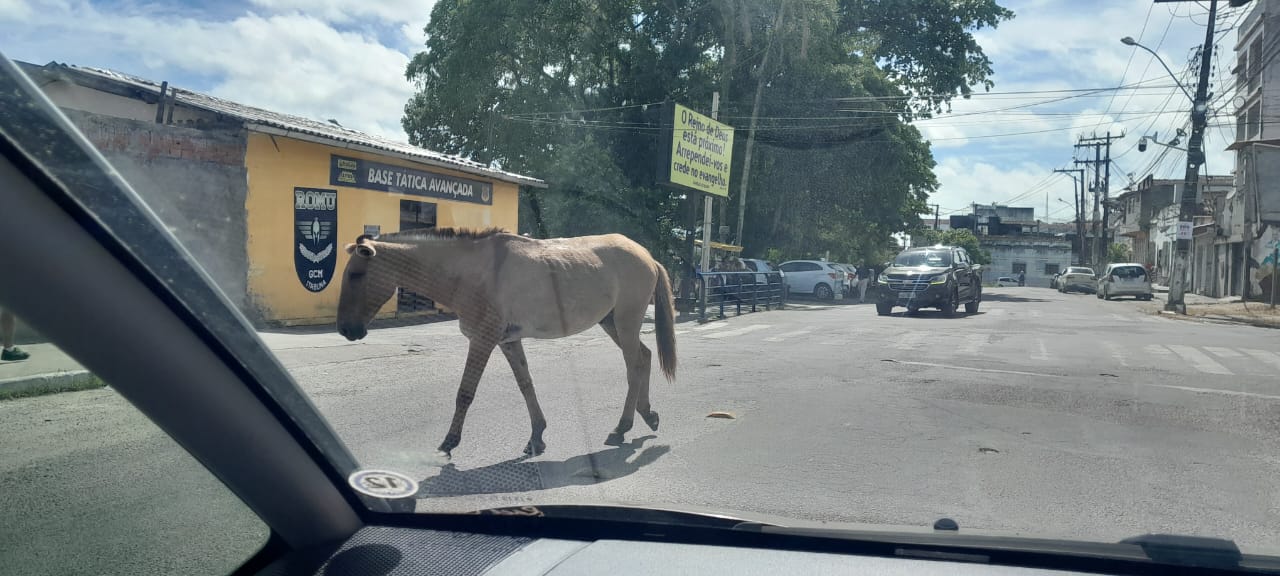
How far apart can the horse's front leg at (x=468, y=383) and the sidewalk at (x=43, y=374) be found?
2.80 metres

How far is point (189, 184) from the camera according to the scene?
2.44m

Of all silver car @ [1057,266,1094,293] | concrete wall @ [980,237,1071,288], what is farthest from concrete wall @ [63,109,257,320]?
concrete wall @ [980,237,1071,288]

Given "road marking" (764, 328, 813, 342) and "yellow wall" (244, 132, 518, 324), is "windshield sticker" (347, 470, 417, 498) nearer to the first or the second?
"yellow wall" (244, 132, 518, 324)

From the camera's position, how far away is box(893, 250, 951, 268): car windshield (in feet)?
67.8

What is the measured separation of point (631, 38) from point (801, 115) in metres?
15.9

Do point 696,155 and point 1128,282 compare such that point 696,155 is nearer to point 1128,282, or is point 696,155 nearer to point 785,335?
point 785,335

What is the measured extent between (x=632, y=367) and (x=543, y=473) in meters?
1.33

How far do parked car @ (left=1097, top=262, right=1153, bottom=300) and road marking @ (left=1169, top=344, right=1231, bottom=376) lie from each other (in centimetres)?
2437

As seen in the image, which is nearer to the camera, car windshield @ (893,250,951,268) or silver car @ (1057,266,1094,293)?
car windshield @ (893,250,951,268)

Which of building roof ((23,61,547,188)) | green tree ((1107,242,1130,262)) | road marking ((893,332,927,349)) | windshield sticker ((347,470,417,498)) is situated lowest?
road marking ((893,332,927,349))

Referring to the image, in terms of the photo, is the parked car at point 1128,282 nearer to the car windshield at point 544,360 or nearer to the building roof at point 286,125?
the car windshield at point 544,360

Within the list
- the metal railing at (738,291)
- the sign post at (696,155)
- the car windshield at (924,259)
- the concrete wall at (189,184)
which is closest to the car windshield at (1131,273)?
the car windshield at (924,259)

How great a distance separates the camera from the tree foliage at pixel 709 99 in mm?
8664

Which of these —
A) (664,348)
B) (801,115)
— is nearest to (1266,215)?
(801,115)
